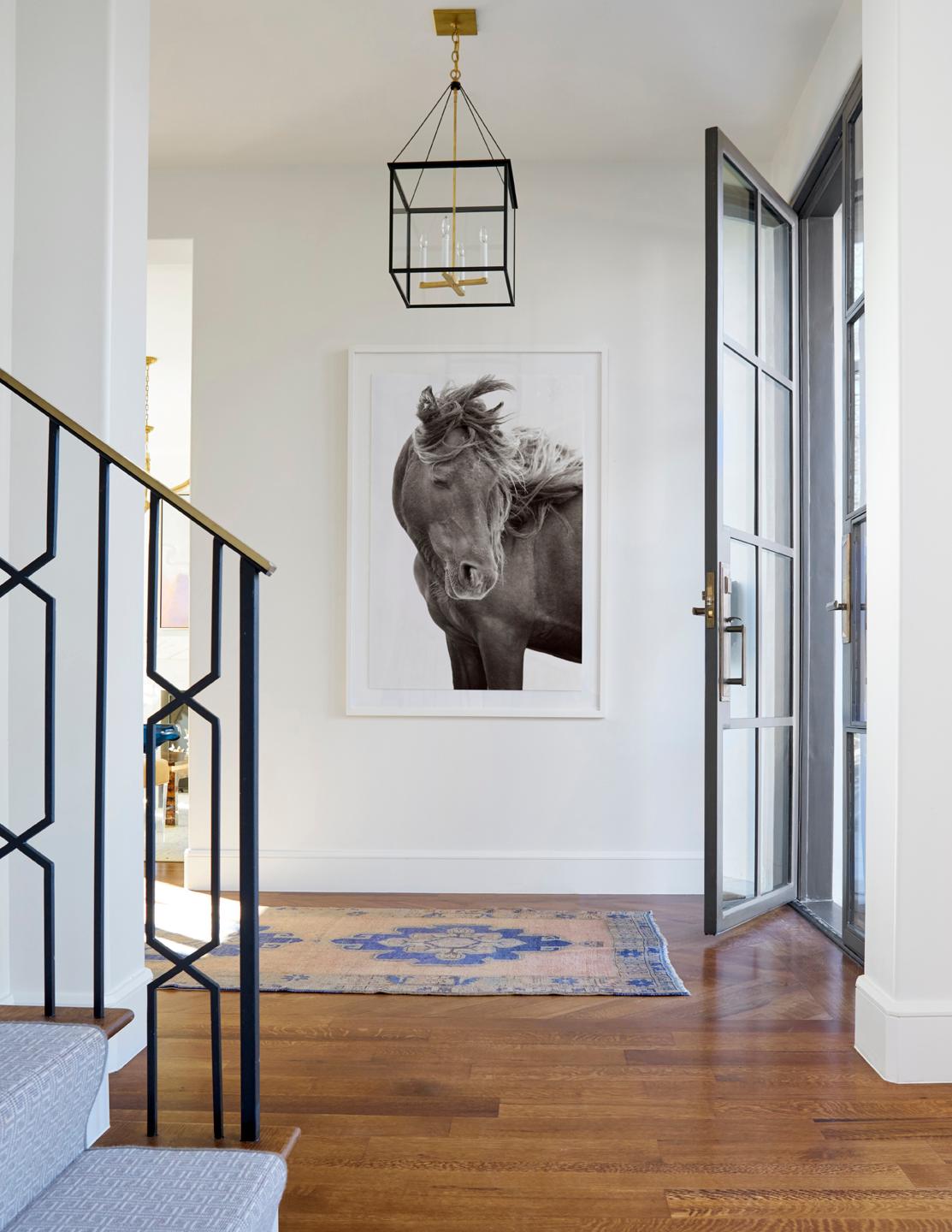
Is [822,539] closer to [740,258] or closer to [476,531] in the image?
[740,258]

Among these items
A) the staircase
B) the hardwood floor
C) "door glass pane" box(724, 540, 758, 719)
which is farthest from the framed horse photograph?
the staircase

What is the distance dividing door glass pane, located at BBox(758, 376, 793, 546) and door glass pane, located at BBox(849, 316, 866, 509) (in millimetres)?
331

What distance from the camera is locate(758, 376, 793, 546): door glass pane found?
12.0 feet

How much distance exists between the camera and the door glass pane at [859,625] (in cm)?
319

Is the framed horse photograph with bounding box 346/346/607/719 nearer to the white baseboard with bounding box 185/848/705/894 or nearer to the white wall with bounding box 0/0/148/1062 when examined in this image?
the white baseboard with bounding box 185/848/705/894

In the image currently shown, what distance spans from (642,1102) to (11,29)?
2.70 meters

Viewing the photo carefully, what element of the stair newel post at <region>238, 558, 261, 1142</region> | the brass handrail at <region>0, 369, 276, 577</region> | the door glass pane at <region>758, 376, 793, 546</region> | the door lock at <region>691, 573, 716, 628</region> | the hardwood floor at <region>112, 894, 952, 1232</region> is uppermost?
the door glass pane at <region>758, 376, 793, 546</region>

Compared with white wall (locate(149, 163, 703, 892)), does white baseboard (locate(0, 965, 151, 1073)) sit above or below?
below

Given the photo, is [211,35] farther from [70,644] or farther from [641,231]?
[70,644]

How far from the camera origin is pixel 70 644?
234 centimetres

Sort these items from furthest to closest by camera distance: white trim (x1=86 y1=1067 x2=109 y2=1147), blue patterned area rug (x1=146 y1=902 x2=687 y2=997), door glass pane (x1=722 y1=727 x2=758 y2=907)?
door glass pane (x1=722 y1=727 x2=758 y2=907) < blue patterned area rug (x1=146 y1=902 x2=687 y2=997) < white trim (x1=86 y1=1067 x2=109 y2=1147)

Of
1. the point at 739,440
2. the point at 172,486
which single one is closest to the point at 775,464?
the point at 739,440

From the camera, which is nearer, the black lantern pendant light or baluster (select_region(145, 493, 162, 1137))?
baluster (select_region(145, 493, 162, 1137))

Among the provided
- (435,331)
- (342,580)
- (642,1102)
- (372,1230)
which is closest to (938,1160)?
(642,1102)
